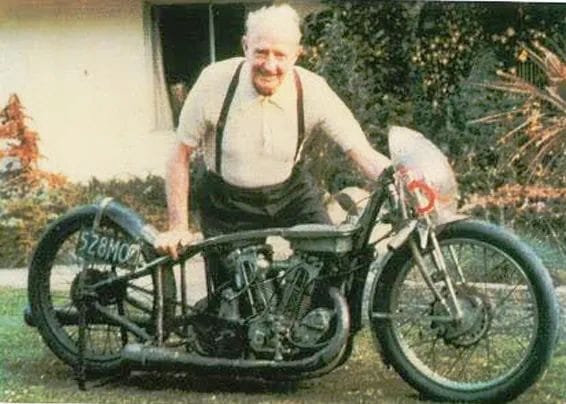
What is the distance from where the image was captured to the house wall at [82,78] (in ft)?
11.3

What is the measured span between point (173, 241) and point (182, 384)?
0.46 m

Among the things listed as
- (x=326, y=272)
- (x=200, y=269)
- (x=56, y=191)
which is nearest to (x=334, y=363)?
(x=326, y=272)

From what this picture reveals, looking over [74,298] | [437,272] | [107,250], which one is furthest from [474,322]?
[74,298]

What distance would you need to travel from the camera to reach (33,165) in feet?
11.4

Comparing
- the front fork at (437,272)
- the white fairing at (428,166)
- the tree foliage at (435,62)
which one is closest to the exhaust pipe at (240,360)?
the front fork at (437,272)

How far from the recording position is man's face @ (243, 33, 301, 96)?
3205 millimetres

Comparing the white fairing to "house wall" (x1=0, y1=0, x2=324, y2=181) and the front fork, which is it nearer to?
the front fork

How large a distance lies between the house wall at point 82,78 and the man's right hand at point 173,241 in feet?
0.84

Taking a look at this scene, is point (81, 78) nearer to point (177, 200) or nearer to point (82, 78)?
point (82, 78)

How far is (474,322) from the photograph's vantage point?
309 cm

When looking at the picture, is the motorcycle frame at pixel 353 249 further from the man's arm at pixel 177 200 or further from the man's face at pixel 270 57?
the man's face at pixel 270 57

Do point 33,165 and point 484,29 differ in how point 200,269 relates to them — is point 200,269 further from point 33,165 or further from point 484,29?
point 484,29

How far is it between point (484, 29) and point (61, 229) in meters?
1.46

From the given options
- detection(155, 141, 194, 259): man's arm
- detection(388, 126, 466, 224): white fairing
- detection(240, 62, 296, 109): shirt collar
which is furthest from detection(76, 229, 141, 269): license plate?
detection(388, 126, 466, 224): white fairing
